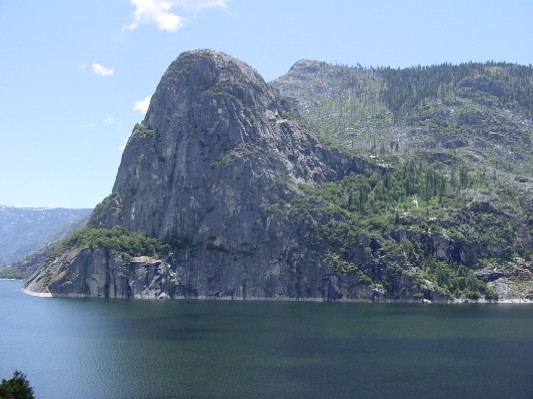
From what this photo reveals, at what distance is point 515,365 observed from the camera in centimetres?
10481

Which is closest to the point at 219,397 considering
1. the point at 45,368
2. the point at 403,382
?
the point at 403,382

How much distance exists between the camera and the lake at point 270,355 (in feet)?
298

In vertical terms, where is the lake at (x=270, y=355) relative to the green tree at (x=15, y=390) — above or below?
below

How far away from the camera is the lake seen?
9069cm

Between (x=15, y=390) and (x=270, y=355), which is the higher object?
(x=15, y=390)

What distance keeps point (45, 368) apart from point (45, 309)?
324 ft

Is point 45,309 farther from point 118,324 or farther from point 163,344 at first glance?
point 163,344

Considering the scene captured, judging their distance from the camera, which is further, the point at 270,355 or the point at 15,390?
the point at 270,355

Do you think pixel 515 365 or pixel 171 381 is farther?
pixel 515 365

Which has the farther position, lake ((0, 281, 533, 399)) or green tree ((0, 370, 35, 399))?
lake ((0, 281, 533, 399))

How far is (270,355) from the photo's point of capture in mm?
113938

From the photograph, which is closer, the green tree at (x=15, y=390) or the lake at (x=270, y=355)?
the green tree at (x=15, y=390)

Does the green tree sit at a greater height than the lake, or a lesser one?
greater

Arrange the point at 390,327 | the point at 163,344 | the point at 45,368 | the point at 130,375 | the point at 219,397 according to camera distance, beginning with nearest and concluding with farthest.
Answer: the point at 219,397 → the point at 130,375 → the point at 45,368 → the point at 163,344 → the point at 390,327
